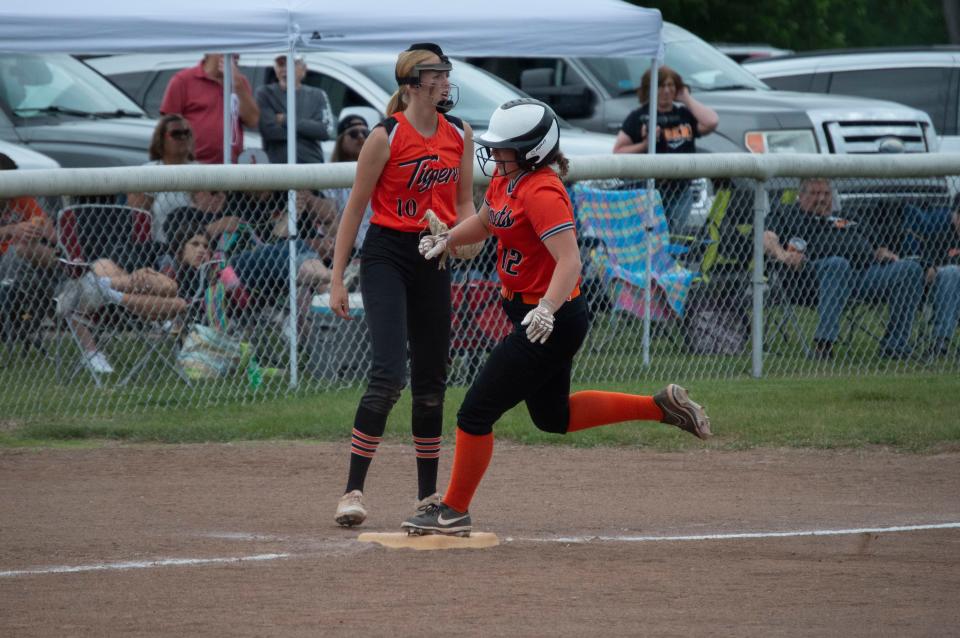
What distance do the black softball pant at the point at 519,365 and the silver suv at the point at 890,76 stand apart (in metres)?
12.3

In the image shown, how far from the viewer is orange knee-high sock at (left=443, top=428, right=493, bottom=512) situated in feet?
20.0

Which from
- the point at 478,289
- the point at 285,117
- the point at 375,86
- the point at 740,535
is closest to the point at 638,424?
the point at 478,289

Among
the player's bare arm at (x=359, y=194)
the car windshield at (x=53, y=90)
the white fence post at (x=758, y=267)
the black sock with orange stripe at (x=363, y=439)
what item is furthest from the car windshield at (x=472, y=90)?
the black sock with orange stripe at (x=363, y=439)

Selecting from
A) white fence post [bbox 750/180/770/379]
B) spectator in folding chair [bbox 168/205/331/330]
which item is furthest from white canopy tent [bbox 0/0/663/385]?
spectator in folding chair [bbox 168/205/331/330]

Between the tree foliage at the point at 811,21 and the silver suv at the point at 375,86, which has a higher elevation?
the silver suv at the point at 375,86

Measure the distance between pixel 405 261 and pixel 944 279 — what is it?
5641 mm

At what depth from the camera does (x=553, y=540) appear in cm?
639

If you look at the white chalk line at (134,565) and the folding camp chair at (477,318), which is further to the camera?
the folding camp chair at (477,318)

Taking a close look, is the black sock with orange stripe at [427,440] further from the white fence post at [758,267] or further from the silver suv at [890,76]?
the silver suv at [890,76]

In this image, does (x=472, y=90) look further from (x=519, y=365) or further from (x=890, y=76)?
(x=519, y=365)

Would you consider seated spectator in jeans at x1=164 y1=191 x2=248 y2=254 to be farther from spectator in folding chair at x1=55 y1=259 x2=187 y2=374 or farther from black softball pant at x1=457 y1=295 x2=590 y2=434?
black softball pant at x1=457 y1=295 x2=590 y2=434

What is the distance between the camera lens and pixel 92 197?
9.34 metres

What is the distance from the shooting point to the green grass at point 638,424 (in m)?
8.84

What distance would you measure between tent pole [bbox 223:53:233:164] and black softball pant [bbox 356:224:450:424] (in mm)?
5509
